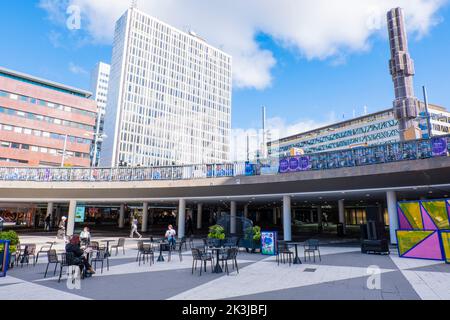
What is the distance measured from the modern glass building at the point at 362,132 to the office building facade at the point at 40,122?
2035 inches

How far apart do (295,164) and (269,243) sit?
6886mm

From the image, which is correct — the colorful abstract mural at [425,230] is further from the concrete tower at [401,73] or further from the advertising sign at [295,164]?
the concrete tower at [401,73]

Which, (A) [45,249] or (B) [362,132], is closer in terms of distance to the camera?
(A) [45,249]

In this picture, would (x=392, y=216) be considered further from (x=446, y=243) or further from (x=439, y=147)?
(x=446, y=243)

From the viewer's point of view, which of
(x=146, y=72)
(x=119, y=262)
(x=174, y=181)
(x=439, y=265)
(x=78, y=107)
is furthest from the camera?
(x=146, y=72)

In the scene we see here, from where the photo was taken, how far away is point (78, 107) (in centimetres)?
6281

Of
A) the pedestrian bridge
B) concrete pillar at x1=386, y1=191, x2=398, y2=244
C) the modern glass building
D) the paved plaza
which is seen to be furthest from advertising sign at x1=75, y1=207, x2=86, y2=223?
the modern glass building

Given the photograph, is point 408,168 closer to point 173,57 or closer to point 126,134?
point 126,134

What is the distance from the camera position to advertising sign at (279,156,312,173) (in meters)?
20.2

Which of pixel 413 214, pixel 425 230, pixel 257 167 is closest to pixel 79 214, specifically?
pixel 257 167

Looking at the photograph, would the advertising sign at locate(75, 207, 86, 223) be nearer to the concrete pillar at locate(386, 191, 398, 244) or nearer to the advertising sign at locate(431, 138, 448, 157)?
the concrete pillar at locate(386, 191, 398, 244)

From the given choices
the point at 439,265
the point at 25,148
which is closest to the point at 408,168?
the point at 439,265

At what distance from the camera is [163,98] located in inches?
4149

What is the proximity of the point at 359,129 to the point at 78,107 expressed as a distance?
84.7 metres
